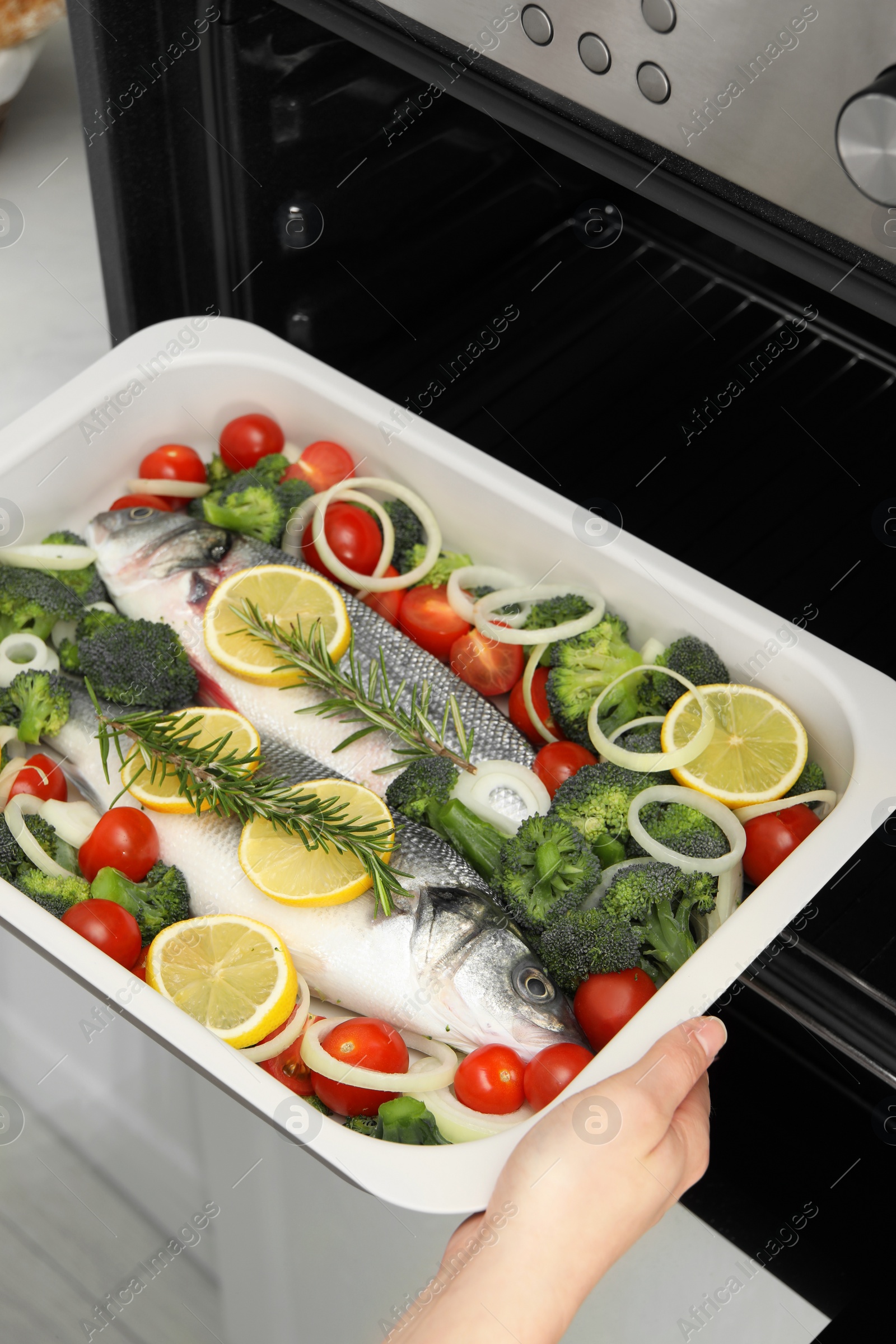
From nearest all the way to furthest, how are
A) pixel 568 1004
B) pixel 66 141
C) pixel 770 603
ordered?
pixel 568 1004 < pixel 770 603 < pixel 66 141

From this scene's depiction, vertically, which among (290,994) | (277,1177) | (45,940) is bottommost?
(277,1177)

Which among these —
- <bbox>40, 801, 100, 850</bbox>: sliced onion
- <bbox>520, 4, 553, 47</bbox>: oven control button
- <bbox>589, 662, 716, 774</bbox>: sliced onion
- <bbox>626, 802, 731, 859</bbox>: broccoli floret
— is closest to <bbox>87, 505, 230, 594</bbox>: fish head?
<bbox>40, 801, 100, 850</bbox>: sliced onion

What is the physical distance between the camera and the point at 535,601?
1625 mm

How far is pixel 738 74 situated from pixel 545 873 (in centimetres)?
79

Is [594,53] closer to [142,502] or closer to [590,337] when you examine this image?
[590,337]

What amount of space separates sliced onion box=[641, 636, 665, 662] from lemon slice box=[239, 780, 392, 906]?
1.21 ft

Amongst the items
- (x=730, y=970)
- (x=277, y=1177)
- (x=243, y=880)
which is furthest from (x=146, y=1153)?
(x=730, y=970)

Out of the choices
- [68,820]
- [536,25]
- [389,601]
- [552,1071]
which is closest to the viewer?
[536,25]

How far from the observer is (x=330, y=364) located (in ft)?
6.38

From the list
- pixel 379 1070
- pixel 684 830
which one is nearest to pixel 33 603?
pixel 379 1070

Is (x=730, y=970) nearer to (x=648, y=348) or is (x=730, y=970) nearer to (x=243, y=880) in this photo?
(x=243, y=880)

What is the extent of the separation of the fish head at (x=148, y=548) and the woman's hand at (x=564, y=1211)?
872mm

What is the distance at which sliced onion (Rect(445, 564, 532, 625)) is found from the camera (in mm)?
1658

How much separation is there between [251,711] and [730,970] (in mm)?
674
